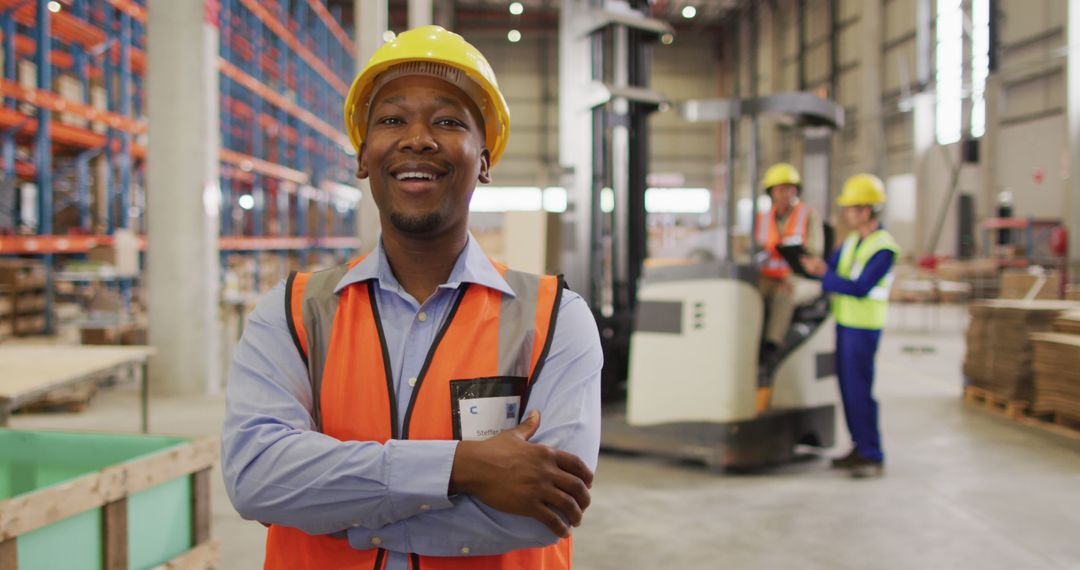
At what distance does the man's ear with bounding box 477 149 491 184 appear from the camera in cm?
180

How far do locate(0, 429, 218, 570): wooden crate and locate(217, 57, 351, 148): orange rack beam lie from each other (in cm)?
1120

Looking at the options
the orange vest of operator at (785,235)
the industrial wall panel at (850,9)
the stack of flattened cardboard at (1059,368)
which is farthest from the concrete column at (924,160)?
the orange vest of operator at (785,235)

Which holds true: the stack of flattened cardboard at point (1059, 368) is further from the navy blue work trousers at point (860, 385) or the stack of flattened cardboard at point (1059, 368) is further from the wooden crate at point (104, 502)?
the wooden crate at point (104, 502)

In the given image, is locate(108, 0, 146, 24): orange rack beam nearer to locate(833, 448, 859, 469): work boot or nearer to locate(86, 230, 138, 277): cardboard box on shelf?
locate(86, 230, 138, 277): cardboard box on shelf

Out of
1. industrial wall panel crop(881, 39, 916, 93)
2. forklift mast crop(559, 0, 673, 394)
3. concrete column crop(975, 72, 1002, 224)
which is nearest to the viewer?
forklift mast crop(559, 0, 673, 394)

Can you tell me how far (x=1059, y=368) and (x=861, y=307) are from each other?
276 cm

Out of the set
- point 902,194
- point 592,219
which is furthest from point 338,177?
point 592,219

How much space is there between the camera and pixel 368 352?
5.17ft

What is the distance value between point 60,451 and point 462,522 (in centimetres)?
282

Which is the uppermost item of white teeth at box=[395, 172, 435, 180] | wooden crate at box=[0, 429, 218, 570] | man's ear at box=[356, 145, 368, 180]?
man's ear at box=[356, 145, 368, 180]

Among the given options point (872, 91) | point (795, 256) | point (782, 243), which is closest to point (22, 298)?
point (782, 243)

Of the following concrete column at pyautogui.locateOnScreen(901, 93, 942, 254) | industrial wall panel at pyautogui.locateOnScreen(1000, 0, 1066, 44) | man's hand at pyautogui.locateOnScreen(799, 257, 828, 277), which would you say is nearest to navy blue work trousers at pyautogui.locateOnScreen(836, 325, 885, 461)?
man's hand at pyautogui.locateOnScreen(799, 257, 828, 277)

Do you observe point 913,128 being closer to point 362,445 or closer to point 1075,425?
point 1075,425

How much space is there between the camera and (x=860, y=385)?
5.88 m
